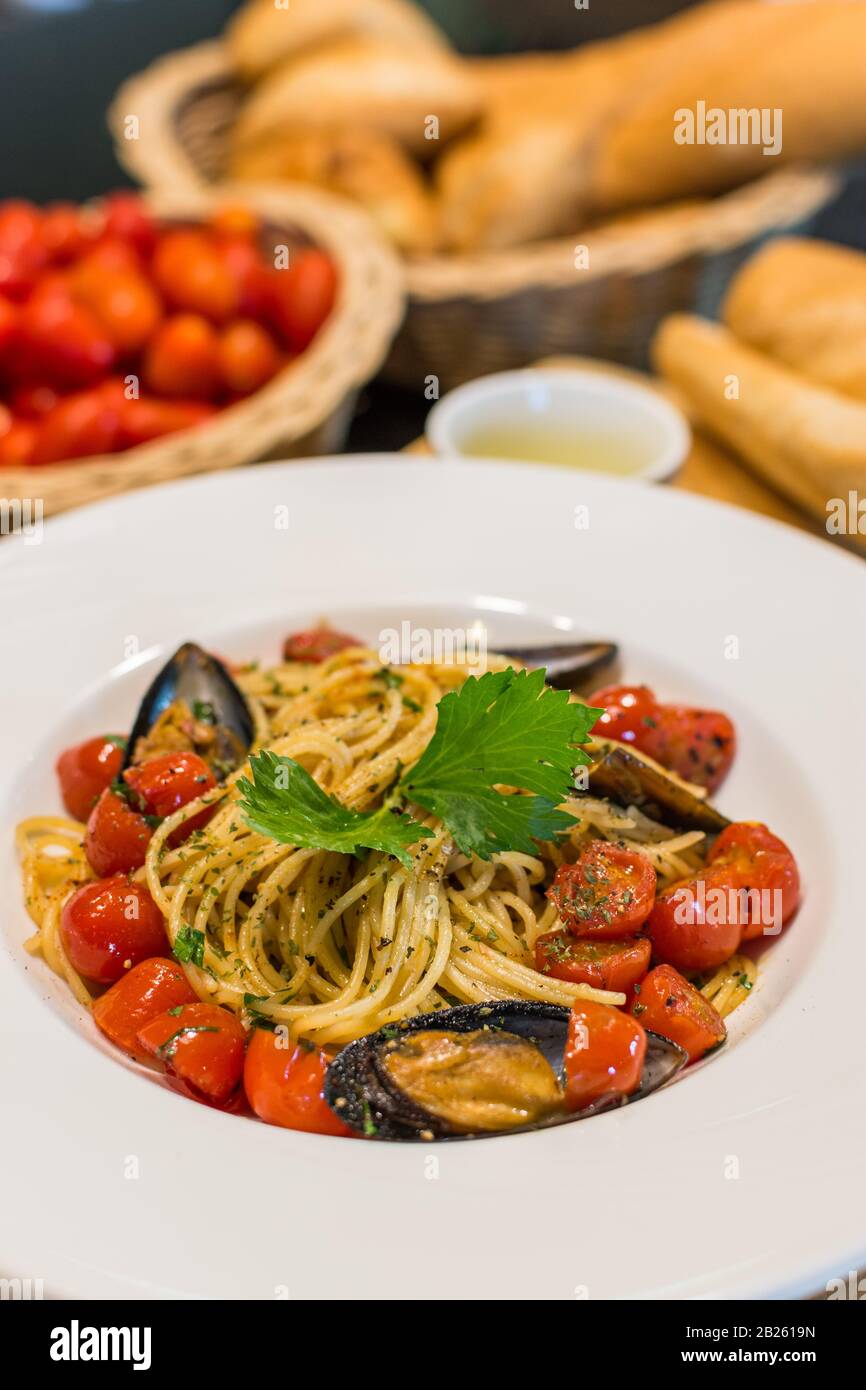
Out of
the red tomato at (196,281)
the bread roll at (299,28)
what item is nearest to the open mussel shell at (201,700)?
the red tomato at (196,281)

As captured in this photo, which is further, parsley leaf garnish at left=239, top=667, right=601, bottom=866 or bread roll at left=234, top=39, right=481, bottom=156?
bread roll at left=234, top=39, right=481, bottom=156

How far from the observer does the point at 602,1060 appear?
8.23 feet

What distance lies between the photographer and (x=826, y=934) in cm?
280

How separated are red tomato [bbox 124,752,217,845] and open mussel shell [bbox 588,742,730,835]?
107cm

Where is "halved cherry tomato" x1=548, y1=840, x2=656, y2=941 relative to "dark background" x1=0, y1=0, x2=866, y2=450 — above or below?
below

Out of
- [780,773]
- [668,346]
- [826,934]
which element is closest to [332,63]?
[668,346]

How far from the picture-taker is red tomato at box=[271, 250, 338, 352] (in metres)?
5.37

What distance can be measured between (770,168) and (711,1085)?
5190 mm

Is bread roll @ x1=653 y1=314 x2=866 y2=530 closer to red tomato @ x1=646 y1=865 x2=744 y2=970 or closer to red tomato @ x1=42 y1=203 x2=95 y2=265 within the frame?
red tomato @ x1=646 y1=865 x2=744 y2=970

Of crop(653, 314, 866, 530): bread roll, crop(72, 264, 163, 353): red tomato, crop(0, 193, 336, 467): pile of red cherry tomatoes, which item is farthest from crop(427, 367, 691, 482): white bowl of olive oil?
crop(72, 264, 163, 353): red tomato

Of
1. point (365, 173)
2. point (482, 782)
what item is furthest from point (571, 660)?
point (365, 173)

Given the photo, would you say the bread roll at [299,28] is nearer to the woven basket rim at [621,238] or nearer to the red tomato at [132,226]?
the woven basket rim at [621,238]

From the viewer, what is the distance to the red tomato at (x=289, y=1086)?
8.41 ft
